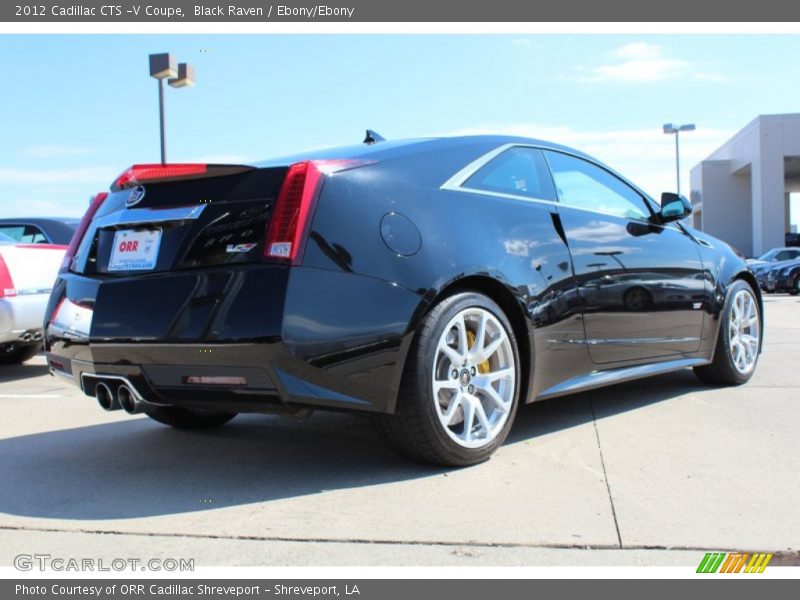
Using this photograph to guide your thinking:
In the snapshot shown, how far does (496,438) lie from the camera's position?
362 cm

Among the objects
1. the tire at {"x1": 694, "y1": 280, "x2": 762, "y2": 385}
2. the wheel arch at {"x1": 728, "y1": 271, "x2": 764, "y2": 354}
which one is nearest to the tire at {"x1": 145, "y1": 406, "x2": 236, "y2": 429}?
the tire at {"x1": 694, "y1": 280, "x2": 762, "y2": 385}

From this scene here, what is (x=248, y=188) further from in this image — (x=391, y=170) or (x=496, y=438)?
(x=496, y=438)

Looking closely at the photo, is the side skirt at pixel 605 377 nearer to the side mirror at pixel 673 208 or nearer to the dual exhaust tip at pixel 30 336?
the side mirror at pixel 673 208

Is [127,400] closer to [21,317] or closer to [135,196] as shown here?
[135,196]

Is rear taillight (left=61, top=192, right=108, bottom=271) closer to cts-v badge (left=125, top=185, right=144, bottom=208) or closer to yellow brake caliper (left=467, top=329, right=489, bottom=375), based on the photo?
cts-v badge (left=125, top=185, right=144, bottom=208)

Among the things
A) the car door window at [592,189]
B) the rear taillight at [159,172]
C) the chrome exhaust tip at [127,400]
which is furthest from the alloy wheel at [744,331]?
the chrome exhaust tip at [127,400]

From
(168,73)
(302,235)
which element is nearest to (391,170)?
(302,235)

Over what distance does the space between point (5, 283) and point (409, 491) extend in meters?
4.80

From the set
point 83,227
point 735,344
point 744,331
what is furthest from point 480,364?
point 744,331

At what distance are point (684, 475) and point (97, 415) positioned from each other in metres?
3.65

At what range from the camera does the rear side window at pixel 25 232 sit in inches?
319

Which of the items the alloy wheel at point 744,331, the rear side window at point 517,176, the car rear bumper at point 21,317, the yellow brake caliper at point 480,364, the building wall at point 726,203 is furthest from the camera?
the building wall at point 726,203

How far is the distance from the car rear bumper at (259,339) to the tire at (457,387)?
106mm

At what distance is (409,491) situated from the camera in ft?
10.7
